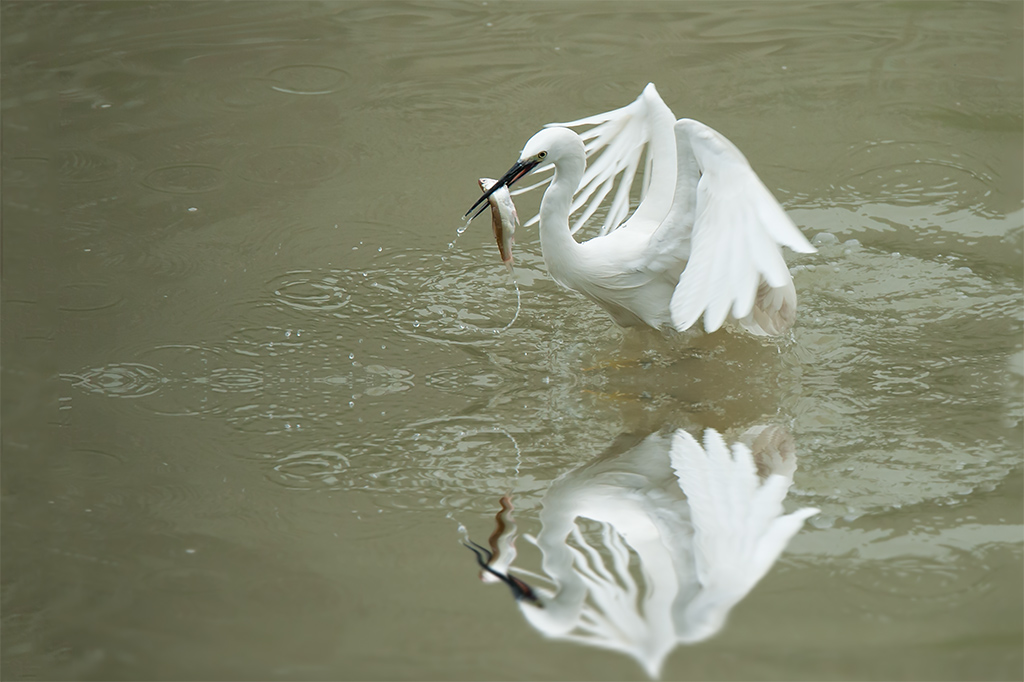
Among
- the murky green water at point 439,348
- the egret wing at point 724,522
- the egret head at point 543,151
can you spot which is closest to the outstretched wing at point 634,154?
the egret head at point 543,151

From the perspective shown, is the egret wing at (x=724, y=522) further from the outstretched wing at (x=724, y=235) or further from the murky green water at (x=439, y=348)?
the outstretched wing at (x=724, y=235)

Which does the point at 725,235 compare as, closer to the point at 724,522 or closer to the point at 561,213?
the point at 561,213

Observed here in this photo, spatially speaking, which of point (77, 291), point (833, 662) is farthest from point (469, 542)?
point (77, 291)

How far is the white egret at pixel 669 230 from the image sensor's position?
287 cm

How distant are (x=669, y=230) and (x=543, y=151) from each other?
44cm

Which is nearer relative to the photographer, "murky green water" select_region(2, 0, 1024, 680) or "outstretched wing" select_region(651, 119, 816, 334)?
"murky green water" select_region(2, 0, 1024, 680)

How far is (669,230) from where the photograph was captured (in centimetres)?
322

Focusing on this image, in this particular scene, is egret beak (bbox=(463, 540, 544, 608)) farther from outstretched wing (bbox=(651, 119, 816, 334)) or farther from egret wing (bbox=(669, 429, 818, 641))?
outstretched wing (bbox=(651, 119, 816, 334))

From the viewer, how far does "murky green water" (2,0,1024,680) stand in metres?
2.50

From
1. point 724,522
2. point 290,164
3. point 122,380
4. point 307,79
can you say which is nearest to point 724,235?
point 724,522

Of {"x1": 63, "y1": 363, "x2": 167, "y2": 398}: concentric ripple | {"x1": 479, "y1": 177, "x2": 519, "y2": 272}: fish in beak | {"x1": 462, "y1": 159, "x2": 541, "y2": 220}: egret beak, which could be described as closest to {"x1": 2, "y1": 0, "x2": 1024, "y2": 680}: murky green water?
{"x1": 63, "y1": 363, "x2": 167, "y2": 398}: concentric ripple

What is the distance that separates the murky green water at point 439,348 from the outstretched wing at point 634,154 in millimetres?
382

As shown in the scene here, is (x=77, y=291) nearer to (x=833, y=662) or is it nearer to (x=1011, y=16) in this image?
(x=833, y=662)

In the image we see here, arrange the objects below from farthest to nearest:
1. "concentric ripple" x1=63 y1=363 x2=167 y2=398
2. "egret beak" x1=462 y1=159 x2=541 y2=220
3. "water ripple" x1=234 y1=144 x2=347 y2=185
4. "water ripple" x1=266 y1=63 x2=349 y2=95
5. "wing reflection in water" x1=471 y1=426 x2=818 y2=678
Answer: "water ripple" x1=266 y1=63 x2=349 y2=95 < "water ripple" x1=234 y1=144 x2=347 y2=185 < "concentric ripple" x1=63 y1=363 x2=167 y2=398 < "egret beak" x1=462 y1=159 x2=541 y2=220 < "wing reflection in water" x1=471 y1=426 x2=818 y2=678
